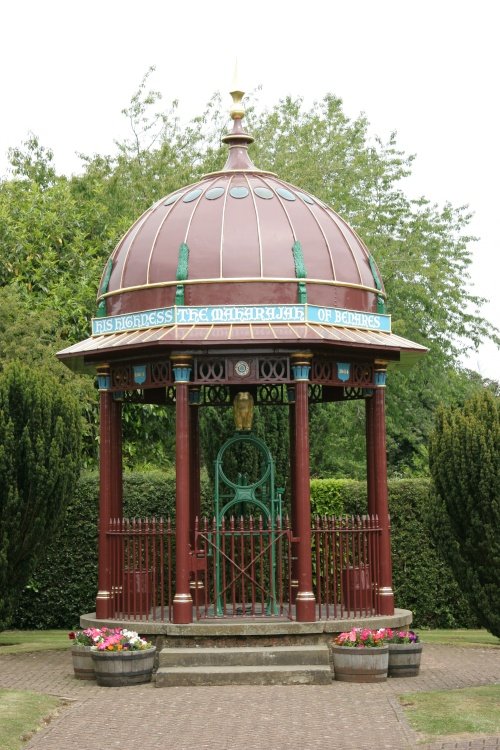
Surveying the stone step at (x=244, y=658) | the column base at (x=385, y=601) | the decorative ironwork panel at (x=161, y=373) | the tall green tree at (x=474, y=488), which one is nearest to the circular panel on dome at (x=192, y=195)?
the decorative ironwork panel at (x=161, y=373)

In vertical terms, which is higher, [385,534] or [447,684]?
[385,534]

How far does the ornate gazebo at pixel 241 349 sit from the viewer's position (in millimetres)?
14266

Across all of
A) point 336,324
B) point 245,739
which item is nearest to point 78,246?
point 336,324

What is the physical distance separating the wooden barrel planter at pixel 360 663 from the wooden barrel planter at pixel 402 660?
0.40 m

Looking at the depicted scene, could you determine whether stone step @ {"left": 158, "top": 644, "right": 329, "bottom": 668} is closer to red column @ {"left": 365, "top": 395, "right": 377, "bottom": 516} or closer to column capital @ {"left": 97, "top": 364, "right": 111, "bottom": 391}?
red column @ {"left": 365, "top": 395, "right": 377, "bottom": 516}

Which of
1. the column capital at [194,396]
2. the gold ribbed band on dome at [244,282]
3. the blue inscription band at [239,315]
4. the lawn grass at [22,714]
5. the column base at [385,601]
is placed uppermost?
the gold ribbed band on dome at [244,282]

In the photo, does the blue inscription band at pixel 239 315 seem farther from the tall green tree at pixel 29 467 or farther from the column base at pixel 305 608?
the column base at pixel 305 608

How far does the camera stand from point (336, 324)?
1480cm

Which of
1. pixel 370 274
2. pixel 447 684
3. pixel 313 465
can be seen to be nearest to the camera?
pixel 447 684

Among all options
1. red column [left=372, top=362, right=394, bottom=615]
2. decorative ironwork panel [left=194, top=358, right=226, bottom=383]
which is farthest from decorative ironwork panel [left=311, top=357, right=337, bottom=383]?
decorative ironwork panel [left=194, top=358, right=226, bottom=383]

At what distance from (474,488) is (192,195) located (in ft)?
18.3

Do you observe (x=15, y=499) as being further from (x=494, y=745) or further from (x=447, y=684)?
(x=494, y=745)

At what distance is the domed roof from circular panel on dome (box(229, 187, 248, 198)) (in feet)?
0.05

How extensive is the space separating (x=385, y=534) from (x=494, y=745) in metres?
5.20
